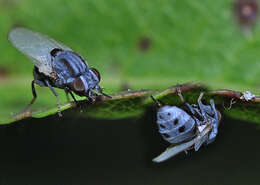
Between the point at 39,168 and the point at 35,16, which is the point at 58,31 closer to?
the point at 35,16

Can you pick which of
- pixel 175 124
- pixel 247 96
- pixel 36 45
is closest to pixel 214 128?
pixel 175 124

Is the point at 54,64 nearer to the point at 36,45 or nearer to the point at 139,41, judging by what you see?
the point at 36,45

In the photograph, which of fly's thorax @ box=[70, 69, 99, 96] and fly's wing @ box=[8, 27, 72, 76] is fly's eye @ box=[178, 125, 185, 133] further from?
fly's wing @ box=[8, 27, 72, 76]

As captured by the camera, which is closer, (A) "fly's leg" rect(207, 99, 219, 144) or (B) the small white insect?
(B) the small white insect

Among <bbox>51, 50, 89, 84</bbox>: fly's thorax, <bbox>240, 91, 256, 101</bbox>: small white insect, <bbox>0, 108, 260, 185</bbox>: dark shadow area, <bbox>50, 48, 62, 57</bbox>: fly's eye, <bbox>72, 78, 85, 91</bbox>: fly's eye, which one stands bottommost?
<bbox>0, 108, 260, 185</bbox>: dark shadow area

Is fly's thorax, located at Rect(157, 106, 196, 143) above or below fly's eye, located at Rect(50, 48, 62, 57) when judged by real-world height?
below

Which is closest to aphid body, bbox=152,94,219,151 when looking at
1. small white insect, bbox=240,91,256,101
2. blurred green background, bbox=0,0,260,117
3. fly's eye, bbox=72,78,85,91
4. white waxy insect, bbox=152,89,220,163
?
white waxy insect, bbox=152,89,220,163
